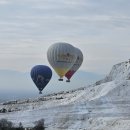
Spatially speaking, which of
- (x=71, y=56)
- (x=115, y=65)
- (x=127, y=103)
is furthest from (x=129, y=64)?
(x=127, y=103)

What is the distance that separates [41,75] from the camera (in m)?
139

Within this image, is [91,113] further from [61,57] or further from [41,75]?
[41,75]

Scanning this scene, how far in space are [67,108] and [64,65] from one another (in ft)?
53.4

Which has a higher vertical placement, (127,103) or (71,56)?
(71,56)

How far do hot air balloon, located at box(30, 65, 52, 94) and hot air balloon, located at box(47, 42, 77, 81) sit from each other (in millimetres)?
3714

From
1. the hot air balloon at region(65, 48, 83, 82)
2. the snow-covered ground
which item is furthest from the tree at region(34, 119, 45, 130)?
the hot air balloon at region(65, 48, 83, 82)

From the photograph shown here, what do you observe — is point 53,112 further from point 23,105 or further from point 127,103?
point 23,105

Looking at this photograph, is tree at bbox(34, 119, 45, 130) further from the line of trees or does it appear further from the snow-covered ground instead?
the snow-covered ground

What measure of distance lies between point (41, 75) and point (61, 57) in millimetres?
7554

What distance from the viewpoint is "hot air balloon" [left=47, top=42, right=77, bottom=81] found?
13438cm

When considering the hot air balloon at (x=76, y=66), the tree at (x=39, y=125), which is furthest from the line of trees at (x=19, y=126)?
the hot air balloon at (x=76, y=66)

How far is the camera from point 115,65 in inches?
6462

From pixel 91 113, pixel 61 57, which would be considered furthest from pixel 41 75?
pixel 91 113

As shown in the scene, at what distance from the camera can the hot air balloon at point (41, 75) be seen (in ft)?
453
